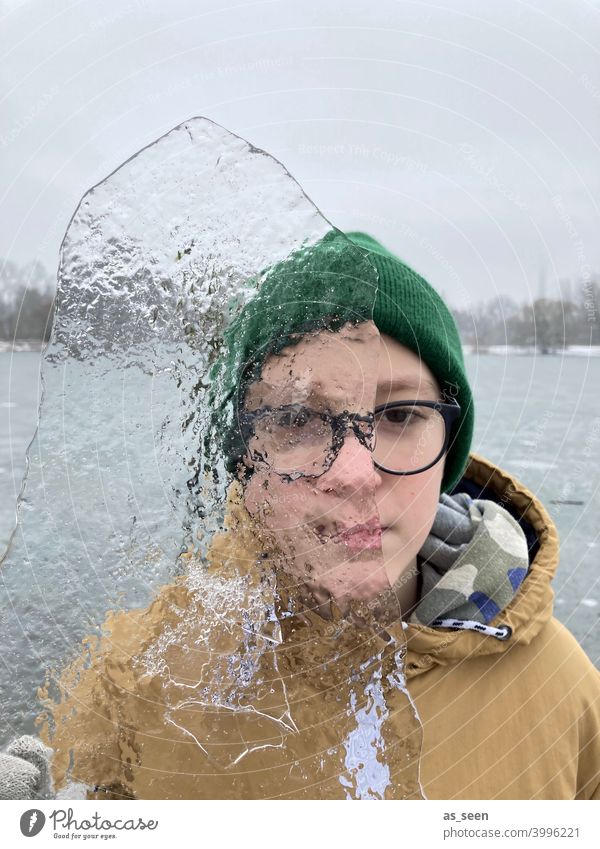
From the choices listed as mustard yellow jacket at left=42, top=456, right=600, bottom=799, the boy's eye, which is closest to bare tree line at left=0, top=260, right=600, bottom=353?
the boy's eye

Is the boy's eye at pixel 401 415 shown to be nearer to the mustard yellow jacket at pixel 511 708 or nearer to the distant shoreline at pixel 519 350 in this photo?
the distant shoreline at pixel 519 350

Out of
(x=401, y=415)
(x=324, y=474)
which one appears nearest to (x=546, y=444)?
(x=401, y=415)

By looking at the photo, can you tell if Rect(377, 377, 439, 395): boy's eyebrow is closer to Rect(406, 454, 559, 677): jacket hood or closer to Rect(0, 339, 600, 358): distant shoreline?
Rect(0, 339, 600, 358): distant shoreline

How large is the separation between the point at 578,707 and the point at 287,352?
473mm

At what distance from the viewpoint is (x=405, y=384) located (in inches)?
22.9

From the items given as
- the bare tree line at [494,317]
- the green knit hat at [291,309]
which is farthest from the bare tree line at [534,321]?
the green knit hat at [291,309]

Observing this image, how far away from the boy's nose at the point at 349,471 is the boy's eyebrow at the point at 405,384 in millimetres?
61

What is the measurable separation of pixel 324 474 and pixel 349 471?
0.07 feet

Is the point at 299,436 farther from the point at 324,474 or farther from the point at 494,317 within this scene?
the point at 494,317

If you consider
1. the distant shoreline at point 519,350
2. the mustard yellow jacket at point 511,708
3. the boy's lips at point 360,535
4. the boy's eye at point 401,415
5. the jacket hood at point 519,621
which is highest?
the distant shoreline at point 519,350

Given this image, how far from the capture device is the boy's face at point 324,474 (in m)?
0.49
